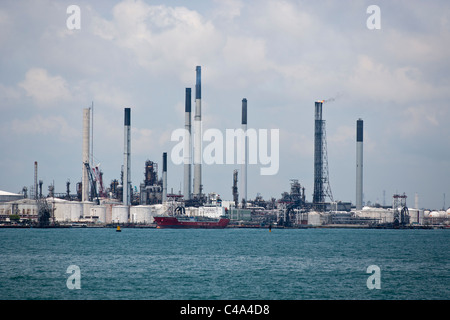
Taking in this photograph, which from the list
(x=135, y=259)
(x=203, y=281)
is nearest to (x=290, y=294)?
(x=203, y=281)

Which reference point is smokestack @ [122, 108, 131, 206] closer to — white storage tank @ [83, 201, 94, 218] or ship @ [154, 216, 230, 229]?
white storage tank @ [83, 201, 94, 218]

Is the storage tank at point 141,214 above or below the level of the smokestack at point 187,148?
below

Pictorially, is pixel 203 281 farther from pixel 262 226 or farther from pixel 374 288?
pixel 262 226

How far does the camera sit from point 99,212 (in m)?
172

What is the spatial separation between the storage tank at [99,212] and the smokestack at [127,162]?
19.2ft

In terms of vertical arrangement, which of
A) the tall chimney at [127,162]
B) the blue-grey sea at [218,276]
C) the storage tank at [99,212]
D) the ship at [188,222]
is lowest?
the ship at [188,222]

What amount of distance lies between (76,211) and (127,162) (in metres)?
20.5

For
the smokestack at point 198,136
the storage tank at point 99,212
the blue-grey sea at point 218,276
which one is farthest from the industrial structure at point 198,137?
the blue-grey sea at point 218,276

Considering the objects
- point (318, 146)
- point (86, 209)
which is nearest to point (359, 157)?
point (318, 146)

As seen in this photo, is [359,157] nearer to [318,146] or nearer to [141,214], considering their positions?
[318,146]

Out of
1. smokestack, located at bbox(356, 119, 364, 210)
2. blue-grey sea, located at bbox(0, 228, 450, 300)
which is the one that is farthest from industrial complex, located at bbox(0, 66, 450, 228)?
blue-grey sea, located at bbox(0, 228, 450, 300)

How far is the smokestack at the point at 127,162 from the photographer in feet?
521

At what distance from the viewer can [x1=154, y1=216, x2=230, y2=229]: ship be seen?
16500 centimetres

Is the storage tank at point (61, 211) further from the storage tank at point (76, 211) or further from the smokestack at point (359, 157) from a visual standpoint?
the smokestack at point (359, 157)
